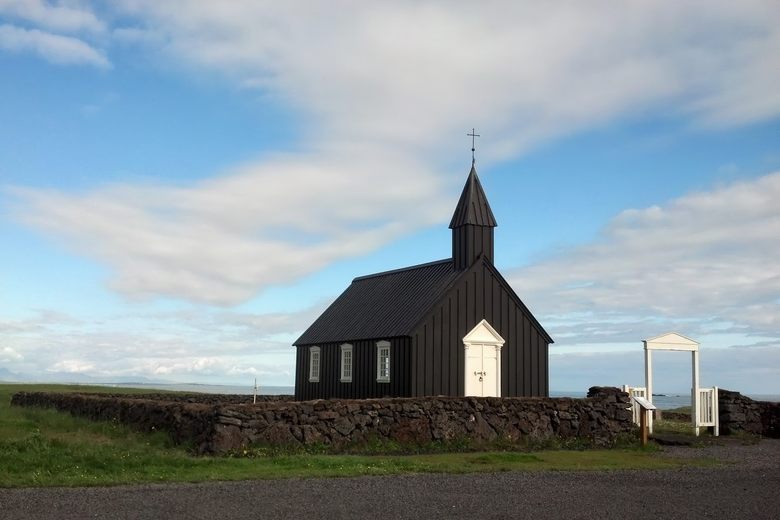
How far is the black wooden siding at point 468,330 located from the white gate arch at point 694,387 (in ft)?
13.3

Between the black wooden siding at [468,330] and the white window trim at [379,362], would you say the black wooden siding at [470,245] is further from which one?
the white window trim at [379,362]

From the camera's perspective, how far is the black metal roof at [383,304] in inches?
1136

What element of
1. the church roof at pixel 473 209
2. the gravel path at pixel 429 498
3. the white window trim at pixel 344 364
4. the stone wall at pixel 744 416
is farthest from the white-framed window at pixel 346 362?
the gravel path at pixel 429 498

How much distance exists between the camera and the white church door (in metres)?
28.3

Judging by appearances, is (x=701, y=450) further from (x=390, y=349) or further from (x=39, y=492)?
(x=39, y=492)

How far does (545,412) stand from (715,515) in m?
11.7

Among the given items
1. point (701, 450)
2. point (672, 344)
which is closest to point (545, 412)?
point (701, 450)

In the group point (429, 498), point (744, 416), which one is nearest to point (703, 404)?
point (744, 416)

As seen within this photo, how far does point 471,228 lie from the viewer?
29953 millimetres

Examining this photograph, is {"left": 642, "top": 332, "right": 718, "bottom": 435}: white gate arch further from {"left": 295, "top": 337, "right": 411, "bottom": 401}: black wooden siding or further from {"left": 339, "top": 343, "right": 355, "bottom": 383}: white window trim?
{"left": 339, "top": 343, "right": 355, "bottom": 383}: white window trim

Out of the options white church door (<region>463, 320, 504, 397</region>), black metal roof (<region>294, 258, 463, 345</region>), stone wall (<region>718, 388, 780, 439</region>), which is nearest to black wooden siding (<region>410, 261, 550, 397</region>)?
white church door (<region>463, 320, 504, 397</region>)

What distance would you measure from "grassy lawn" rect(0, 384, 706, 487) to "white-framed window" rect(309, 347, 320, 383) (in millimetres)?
12287

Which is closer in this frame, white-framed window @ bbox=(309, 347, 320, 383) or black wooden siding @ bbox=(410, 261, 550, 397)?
black wooden siding @ bbox=(410, 261, 550, 397)

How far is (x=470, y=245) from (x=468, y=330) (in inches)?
126
